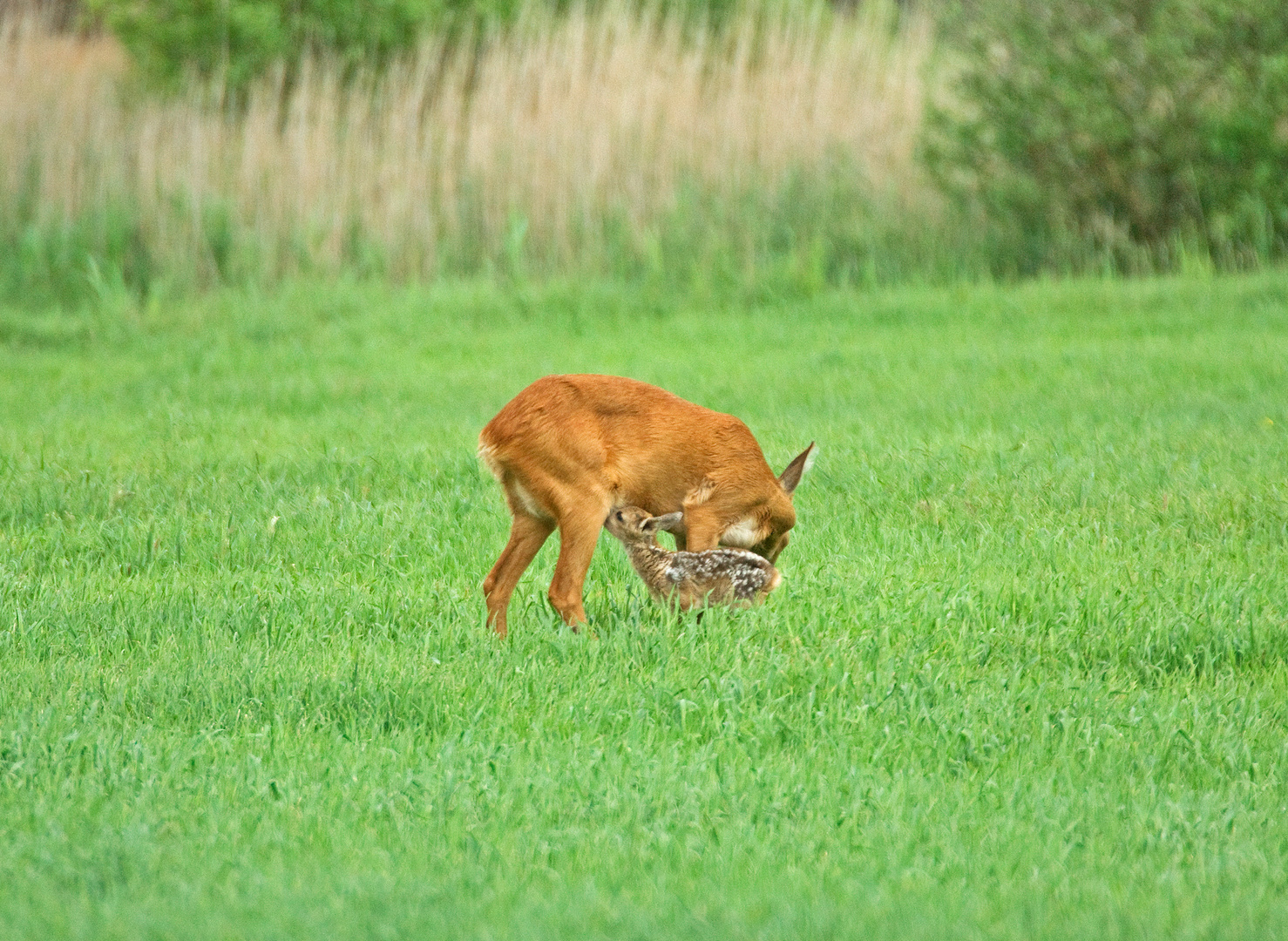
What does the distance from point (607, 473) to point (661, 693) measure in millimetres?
1042

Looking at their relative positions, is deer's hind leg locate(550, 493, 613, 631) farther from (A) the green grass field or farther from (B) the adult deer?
(A) the green grass field

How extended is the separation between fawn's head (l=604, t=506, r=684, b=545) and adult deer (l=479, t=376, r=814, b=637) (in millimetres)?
60

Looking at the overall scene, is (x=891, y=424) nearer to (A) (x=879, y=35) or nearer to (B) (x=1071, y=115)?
(B) (x=1071, y=115)

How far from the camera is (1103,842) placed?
12.9 feet

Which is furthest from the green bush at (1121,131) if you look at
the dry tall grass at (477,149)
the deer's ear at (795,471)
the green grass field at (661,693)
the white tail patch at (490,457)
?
the white tail patch at (490,457)

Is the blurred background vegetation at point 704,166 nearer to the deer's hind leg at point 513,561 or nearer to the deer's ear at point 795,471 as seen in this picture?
the deer's ear at point 795,471

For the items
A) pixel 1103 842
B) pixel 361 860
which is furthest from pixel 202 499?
pixel 1103 842

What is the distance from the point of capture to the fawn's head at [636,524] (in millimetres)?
5883

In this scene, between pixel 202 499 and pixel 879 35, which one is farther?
pixel 879 35

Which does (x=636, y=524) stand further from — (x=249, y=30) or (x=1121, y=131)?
(x=249, y=30)

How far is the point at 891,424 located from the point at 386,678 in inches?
204

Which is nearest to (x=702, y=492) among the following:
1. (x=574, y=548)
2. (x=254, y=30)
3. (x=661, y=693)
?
(x=574, y=548)

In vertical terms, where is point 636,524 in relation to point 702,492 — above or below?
below

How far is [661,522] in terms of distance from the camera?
5898 millimetres
